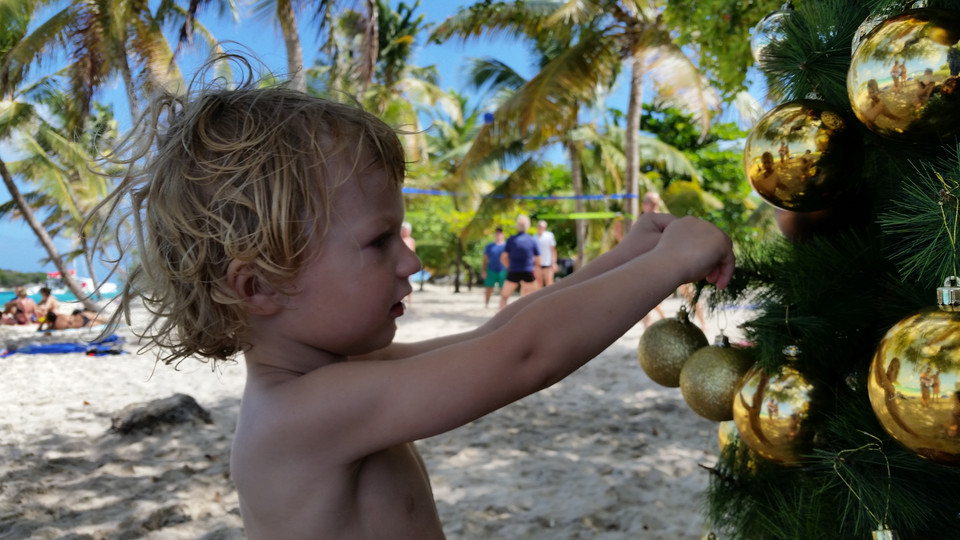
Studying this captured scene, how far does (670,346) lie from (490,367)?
2.09 ft

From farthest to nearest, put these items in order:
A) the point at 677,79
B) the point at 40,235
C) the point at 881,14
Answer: the point at 40,235 → the point at 677,79 → the point at 881,14

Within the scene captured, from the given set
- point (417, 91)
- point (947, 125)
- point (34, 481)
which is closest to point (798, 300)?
point (947, 125)

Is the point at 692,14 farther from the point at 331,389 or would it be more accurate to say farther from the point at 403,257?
the point at 331,389

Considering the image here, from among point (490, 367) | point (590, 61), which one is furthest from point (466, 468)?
point (590, 61)

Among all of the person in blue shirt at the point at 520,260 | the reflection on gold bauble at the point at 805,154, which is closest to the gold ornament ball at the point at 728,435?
the reflection on gold bauble at the point at 805,154

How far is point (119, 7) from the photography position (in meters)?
10.9

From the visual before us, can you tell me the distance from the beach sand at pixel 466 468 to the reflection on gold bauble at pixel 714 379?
67 cm

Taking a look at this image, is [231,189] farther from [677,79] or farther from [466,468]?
[677,79]

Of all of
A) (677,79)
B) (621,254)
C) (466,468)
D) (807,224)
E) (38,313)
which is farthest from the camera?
(38,313)

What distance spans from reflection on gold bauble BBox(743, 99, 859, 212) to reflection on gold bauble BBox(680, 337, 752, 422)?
0.35 metres

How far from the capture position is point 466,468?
3955mm

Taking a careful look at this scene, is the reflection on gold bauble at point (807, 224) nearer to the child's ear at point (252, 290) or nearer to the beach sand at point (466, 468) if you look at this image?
the beach sand at point (466, 468)

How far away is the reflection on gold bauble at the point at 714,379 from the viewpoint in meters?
1.27

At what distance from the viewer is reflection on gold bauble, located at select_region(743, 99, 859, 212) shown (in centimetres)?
102
